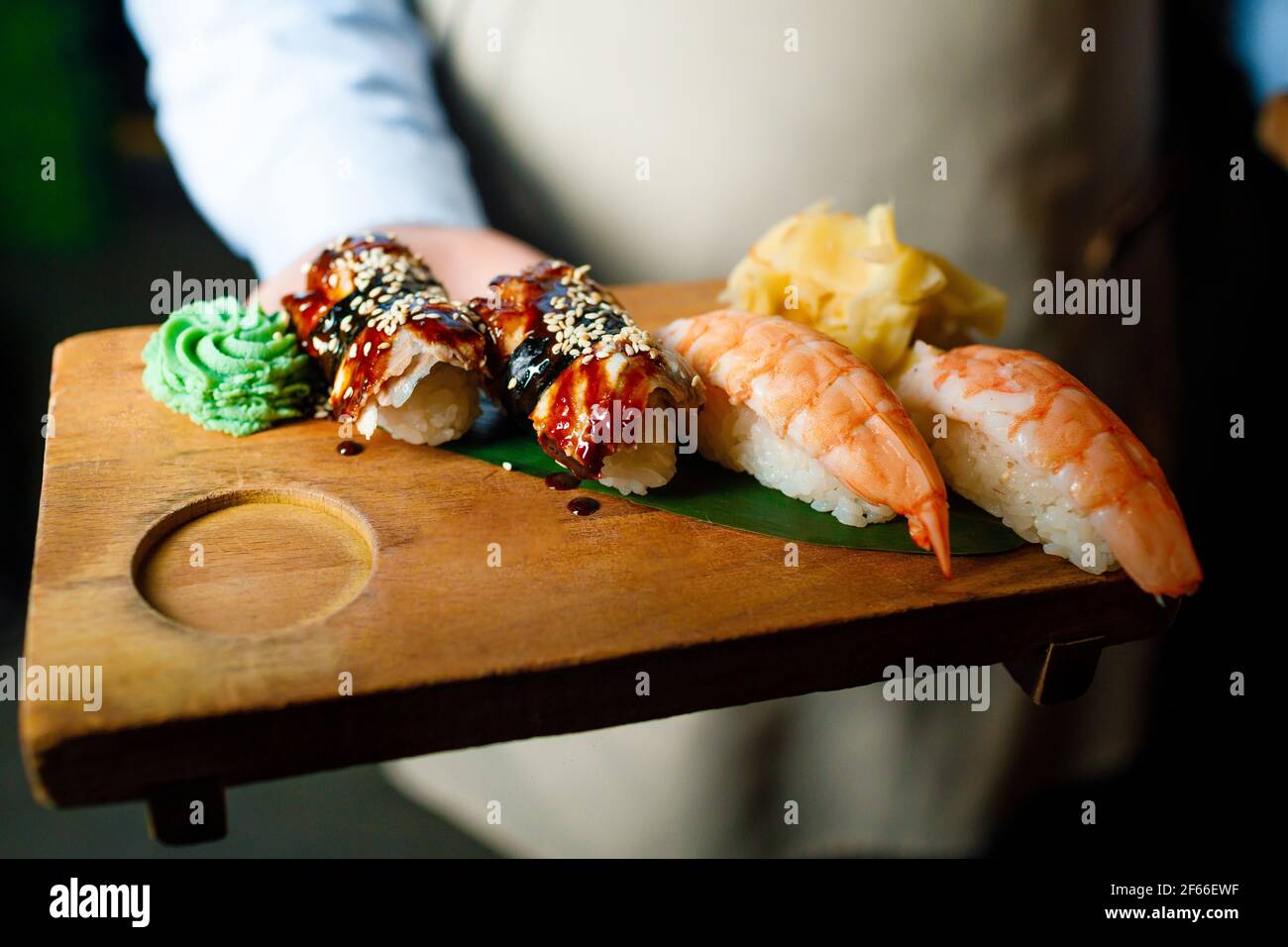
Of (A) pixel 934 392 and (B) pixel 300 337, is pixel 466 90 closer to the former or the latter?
(B) pixel 300 337

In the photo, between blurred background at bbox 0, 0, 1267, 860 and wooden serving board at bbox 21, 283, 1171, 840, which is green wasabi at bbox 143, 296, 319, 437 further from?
blurred background at bbox 0, 0, 1267, 860

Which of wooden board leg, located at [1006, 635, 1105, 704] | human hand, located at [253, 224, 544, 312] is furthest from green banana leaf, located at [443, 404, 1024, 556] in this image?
human hand, located at [253, 224, 544, 312]

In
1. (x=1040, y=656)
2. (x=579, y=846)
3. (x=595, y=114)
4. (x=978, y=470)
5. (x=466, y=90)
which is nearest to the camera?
(x=1040, y=656)

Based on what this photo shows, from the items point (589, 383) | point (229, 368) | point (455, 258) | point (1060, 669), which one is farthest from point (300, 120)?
point (1060, 669)

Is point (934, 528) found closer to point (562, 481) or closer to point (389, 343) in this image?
point (562, 481)

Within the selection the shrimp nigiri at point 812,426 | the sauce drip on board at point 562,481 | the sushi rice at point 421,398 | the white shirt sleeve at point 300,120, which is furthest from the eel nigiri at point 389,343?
the white shirt sleeve at point 300,120

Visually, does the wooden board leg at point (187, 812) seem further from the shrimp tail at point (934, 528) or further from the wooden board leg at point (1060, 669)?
the wooden board leg at point (1060, 669)

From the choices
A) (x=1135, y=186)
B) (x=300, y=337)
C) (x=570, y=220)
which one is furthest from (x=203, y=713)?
(x=1135, y=186)

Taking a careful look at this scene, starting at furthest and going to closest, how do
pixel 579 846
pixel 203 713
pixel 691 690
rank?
1. pixel 579 846
2. pixel 691 690
3. pixel 203 713
